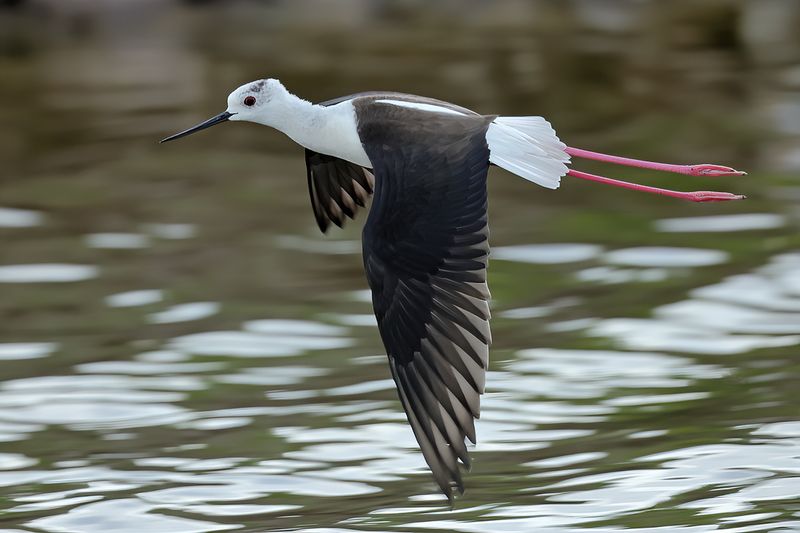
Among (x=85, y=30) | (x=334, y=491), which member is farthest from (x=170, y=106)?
(x=334, y=491)

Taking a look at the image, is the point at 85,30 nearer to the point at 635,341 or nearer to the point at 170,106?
the point at 170,106

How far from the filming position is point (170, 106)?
50.2 feet

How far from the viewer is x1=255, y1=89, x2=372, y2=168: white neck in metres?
6.54

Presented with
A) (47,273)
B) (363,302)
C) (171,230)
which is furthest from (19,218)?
(363,302)

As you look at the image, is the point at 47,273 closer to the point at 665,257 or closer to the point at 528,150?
the point at 665,257

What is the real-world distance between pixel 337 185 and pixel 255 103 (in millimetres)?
648

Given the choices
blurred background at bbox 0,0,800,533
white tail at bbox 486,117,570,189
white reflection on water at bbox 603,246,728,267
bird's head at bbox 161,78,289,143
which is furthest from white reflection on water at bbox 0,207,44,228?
white tail at bbox 486,117,570,189

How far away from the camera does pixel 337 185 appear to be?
293 inches

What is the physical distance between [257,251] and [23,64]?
7388 mm

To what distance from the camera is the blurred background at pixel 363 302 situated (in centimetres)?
694

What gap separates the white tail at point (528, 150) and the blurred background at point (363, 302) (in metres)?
1.38

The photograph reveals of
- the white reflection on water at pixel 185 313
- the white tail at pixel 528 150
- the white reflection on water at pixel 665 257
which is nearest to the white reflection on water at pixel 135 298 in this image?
the white reflection on water at pixel 185 313

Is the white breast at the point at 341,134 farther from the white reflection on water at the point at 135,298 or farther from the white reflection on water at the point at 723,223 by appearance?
the white reflection on water at the point at 723,223

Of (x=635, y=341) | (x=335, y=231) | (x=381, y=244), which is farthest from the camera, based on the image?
(x=335, y=231)
